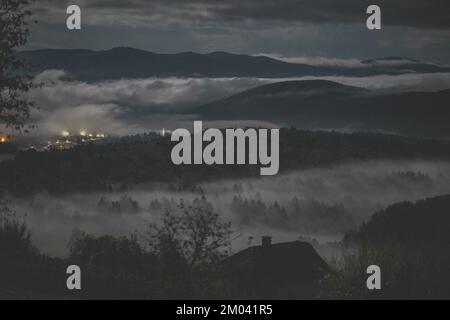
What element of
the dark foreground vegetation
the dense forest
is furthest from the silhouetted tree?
the dense forest

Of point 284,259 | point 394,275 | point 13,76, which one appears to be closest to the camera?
point 13,76

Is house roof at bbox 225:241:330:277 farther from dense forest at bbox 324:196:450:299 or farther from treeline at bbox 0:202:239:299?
treeline at bbox 0:202:239:299

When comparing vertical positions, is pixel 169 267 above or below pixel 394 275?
below

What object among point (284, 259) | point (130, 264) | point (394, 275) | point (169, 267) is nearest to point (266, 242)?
point (284, 259)

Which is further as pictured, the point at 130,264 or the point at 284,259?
the point at 284,259

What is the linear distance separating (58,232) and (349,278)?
194 feet

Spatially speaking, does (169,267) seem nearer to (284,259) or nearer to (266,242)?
(266,242)

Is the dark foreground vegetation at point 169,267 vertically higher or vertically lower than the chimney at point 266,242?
lower

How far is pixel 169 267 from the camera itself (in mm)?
50656

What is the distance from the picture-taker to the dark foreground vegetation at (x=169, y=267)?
42.7 metres

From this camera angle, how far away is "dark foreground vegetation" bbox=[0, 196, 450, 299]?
42.7 meters

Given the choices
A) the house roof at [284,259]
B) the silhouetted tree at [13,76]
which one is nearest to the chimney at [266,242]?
the house roof at [284,259]

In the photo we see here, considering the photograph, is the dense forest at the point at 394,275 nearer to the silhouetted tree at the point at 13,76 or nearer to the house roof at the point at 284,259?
the house roof at the point at 284,259
